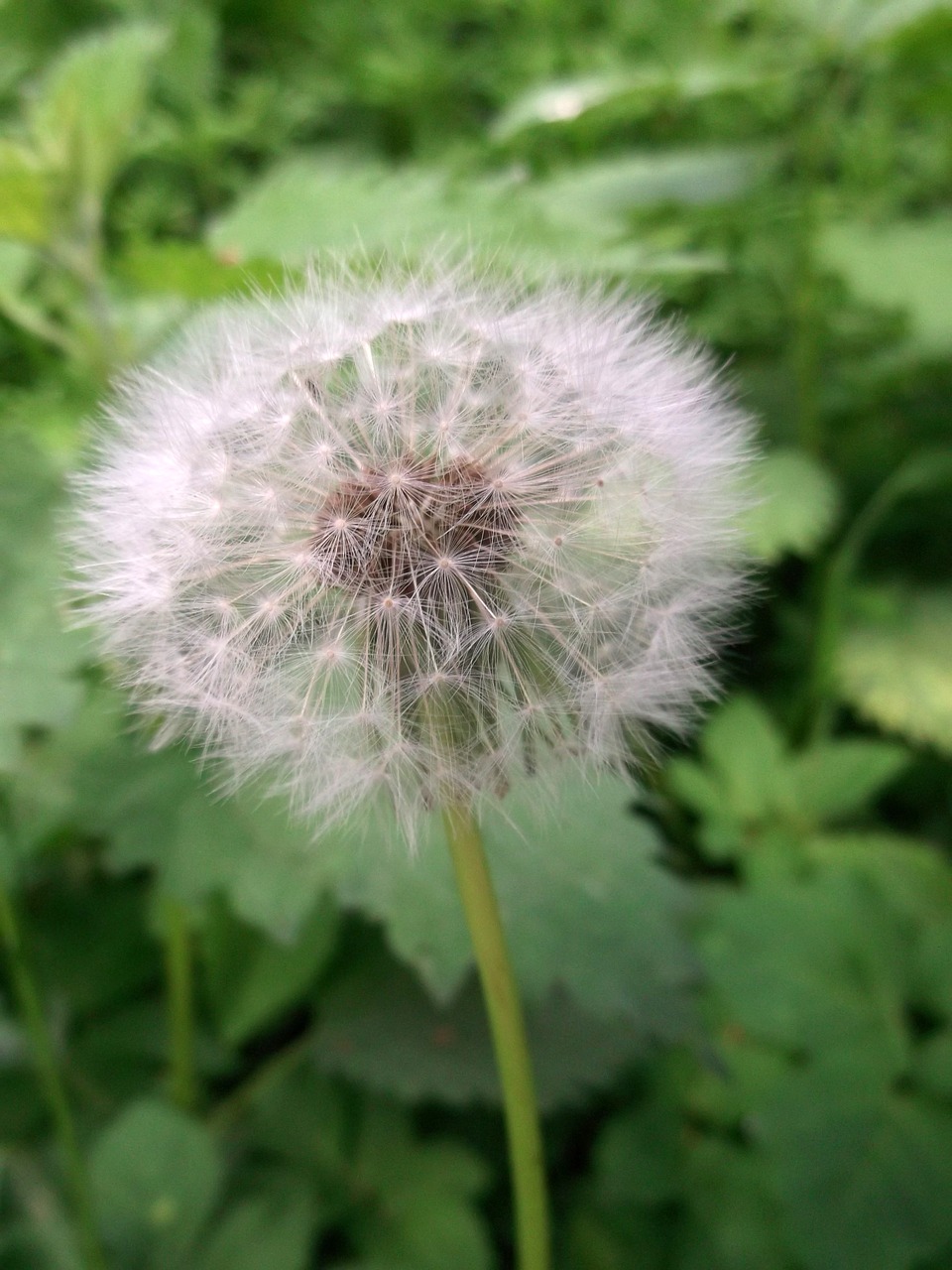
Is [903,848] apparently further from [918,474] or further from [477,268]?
[477,268]

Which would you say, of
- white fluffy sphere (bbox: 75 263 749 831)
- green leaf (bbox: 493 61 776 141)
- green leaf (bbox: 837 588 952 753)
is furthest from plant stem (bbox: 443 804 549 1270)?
green leaf (bbox: 493 61 776 141)

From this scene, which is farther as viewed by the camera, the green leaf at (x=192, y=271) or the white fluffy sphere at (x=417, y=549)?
the green leaf at (x=192, y=271)

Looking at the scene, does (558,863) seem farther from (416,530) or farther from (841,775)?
(841,775)

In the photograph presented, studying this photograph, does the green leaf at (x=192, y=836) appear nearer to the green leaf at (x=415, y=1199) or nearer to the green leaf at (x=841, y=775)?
the green leaf at (x=415, y=1199)

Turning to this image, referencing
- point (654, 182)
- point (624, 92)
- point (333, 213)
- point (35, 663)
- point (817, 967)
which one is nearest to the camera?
point (35, 663)

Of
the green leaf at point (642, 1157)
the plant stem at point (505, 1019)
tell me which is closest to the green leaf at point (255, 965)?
the green leaf at point (642, 1157)

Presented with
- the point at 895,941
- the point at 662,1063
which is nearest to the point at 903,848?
the point at 895,941

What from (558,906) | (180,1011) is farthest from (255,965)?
(558,906)

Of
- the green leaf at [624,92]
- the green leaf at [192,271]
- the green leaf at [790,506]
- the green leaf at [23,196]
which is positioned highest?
the green leaf at [624,92]
